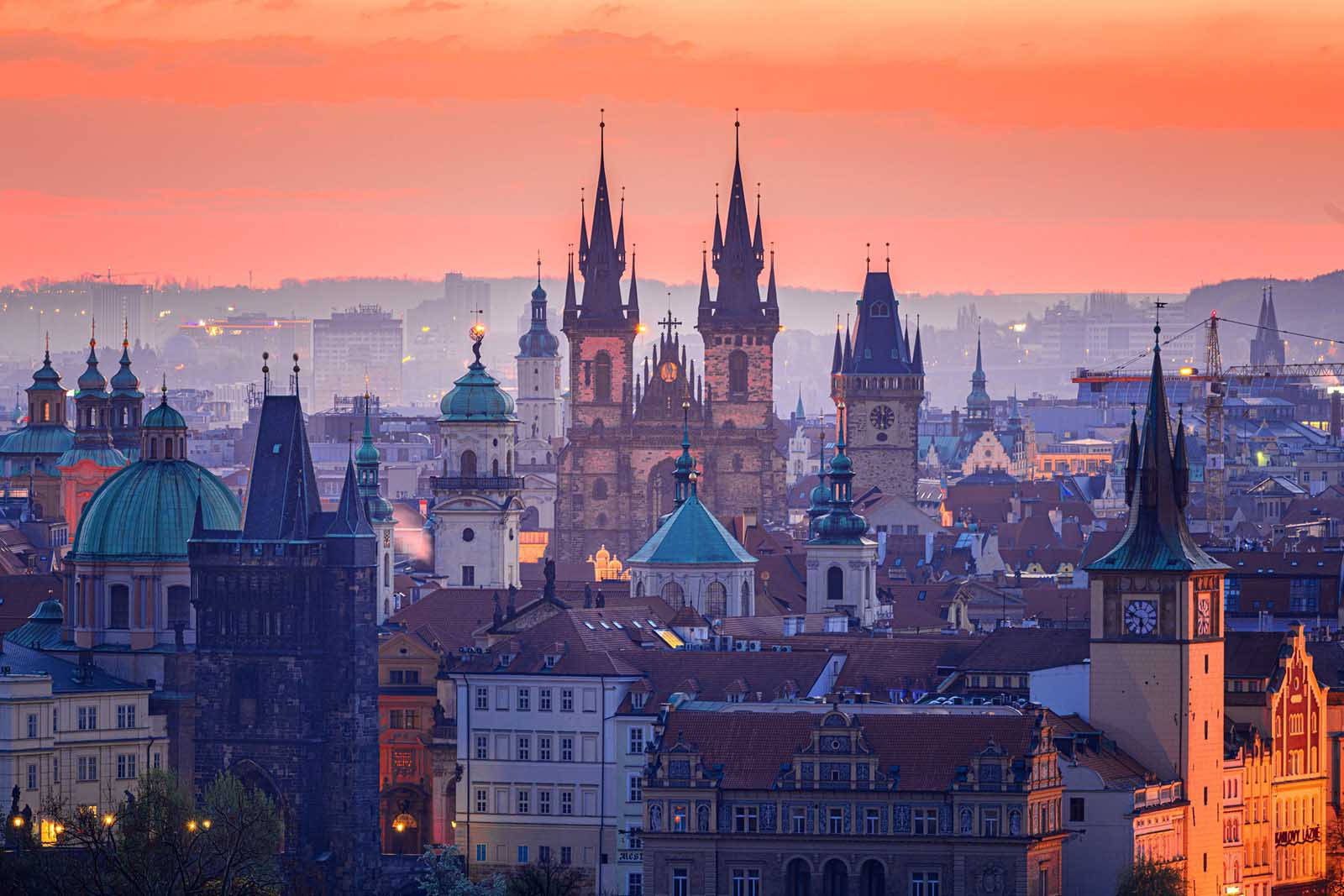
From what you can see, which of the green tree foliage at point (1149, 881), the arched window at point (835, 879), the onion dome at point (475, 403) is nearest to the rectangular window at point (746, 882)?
the arched window at point (835, 879)

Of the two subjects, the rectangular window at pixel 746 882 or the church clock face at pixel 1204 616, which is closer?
the rectangular window at pixel 746 882

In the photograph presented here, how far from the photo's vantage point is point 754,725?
389 feet

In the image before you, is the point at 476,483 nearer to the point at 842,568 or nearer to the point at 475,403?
the point at 475,403

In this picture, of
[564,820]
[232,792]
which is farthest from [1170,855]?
[232,792]

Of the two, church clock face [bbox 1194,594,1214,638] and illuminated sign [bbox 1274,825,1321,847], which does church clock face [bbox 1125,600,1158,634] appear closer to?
church clock face [bbox 1194,594,1214,638]

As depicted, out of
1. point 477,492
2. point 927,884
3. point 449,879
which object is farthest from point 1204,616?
point 477,492

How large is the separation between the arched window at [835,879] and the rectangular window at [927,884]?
1.72 m

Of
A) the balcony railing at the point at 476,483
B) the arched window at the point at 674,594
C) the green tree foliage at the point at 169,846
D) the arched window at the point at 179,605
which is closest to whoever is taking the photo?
the green tree foliage at the point at 169,846

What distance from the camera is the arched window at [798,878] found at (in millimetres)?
114812

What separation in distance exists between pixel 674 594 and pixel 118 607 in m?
26.5

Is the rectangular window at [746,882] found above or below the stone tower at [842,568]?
below

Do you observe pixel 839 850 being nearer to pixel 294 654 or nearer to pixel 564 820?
pixel 564 820

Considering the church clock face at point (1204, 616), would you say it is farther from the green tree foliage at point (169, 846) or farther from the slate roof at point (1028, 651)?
the green tree foliage at point (169, 846)

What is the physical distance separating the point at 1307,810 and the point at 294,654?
29.0 metres
